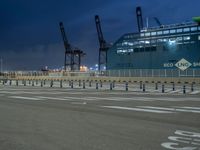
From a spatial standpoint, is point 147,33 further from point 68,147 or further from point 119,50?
point 68,147

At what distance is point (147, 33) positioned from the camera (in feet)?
243

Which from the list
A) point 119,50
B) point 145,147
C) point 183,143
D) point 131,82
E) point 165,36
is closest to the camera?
point 145,147

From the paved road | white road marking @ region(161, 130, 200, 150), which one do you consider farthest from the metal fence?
white road marking @ region(161, 130, 200, 150)

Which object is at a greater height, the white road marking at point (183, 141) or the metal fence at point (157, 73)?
the metal fence at point (157, 73)

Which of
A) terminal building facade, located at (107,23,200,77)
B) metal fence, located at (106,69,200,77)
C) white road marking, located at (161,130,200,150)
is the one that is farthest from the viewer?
terminal building facade, located at (107,23,200,77)

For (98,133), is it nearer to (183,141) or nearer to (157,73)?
(183,141)

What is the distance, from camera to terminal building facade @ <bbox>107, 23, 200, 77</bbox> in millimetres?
64312

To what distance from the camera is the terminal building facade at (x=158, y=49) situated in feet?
211

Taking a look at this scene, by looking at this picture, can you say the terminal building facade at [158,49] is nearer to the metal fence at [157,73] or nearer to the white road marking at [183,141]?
the metal fence at [157,73]

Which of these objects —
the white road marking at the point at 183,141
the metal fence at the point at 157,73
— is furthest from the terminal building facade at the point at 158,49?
the white road marking at the point at 183,141

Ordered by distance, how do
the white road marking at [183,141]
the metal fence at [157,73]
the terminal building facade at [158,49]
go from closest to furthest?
the white road marking at [183,141] < the metal fence at [157,73] < the terminal building facade at [158,49]

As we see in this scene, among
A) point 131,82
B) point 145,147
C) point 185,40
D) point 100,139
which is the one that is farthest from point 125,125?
point 185,40

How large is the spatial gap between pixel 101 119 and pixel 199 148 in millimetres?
4332

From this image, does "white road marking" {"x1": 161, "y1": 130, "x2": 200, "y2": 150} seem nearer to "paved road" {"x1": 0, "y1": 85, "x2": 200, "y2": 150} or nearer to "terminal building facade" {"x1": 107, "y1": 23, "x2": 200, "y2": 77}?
"paved road" {"x1": 0, "y1": 85, "x2": 200, "y2": 150}
